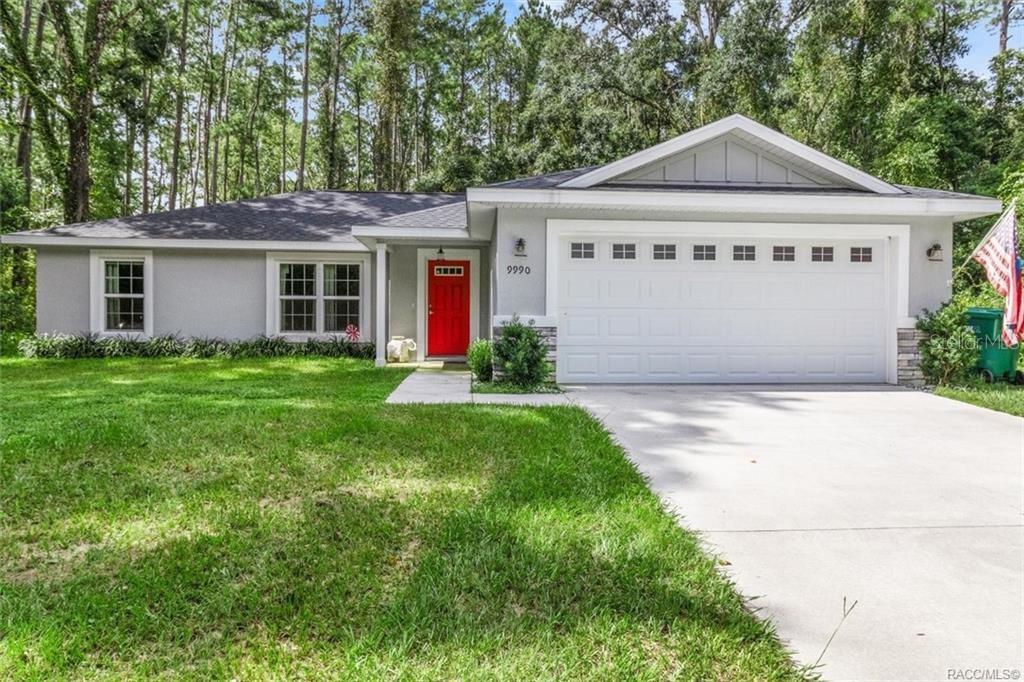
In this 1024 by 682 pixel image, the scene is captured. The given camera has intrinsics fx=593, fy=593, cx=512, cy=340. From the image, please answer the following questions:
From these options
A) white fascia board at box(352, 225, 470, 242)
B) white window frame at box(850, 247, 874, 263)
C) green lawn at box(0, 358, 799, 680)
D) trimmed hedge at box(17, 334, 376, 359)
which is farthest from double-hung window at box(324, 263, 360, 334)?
white window frame at box(850, 247, 874, 263)

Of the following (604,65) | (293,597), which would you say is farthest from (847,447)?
(604,65)

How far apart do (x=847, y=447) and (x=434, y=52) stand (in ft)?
82.7

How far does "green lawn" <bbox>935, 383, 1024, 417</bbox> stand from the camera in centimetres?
669

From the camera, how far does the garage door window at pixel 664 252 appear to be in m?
8.55

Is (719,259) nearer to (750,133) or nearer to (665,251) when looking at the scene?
(665,251)

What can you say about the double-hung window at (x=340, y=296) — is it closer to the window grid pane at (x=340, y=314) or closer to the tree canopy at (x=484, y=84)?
the window grid pane at (x=340, y=314)

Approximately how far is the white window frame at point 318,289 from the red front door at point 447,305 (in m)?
1.57

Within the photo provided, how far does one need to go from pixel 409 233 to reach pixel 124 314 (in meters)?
7.04

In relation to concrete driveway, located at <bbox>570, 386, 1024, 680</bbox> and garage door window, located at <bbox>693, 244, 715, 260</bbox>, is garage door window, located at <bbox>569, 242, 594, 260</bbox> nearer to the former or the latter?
garage door window, located at <bbox>693, 244, 715, 260</bbox>

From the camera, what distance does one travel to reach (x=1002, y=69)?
61.2ft

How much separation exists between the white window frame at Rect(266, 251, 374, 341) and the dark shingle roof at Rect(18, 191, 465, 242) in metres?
0.45

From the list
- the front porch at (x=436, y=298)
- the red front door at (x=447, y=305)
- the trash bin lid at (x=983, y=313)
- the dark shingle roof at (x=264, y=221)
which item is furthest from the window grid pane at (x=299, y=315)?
the trash bin lid at (x=983, y=313)

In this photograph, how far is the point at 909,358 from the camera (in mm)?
8539

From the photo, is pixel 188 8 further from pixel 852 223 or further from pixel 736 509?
pixel 736 509
